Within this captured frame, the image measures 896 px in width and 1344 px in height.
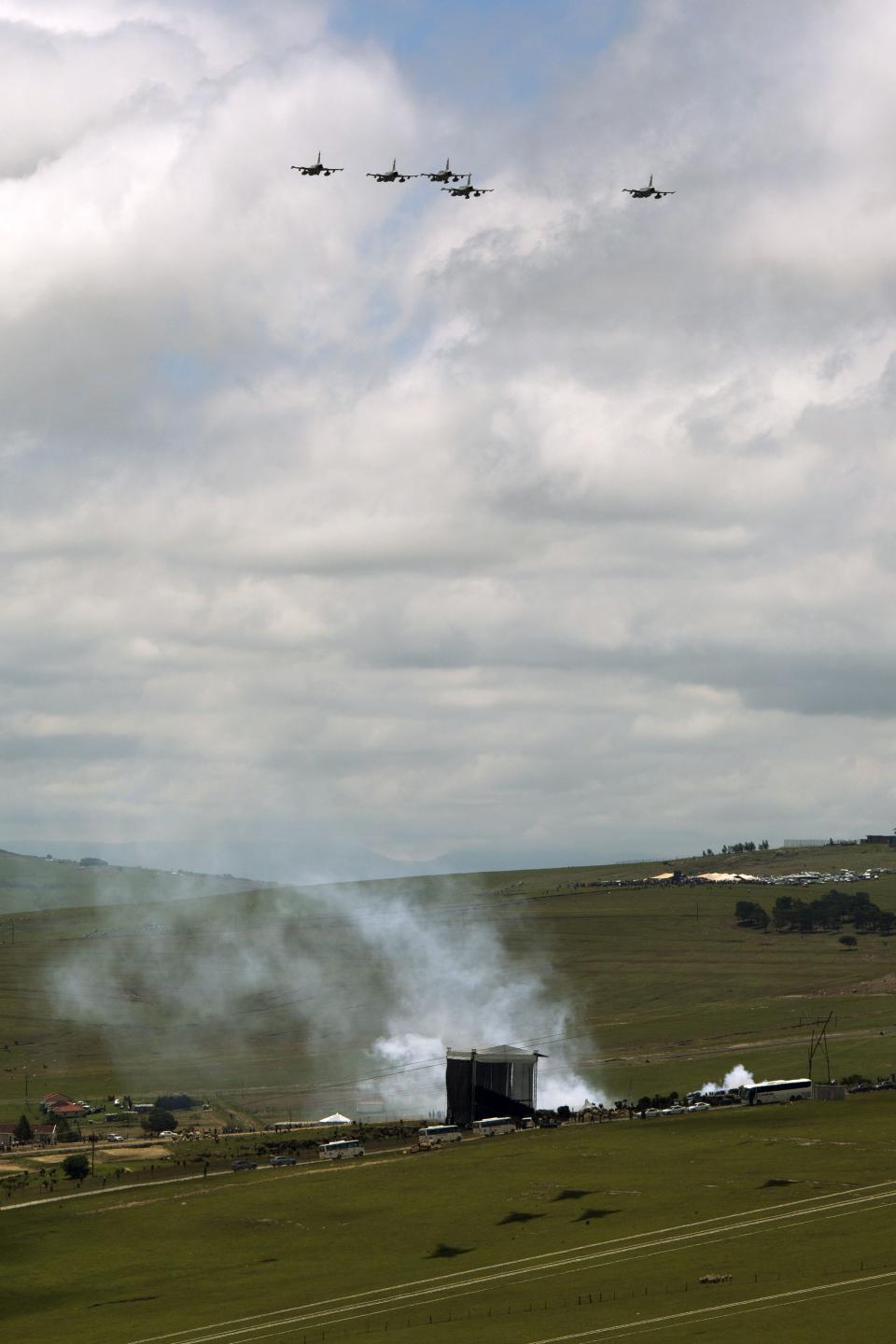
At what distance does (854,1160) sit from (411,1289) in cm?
4840

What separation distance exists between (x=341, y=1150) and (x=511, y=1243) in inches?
2168

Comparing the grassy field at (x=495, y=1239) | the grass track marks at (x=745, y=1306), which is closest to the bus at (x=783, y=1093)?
the grassy field at (x=495, y=1239)

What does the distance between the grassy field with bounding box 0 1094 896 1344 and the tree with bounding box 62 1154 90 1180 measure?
14033 mm

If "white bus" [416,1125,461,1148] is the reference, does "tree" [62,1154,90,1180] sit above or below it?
below

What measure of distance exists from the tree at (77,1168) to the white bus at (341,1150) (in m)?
25.4

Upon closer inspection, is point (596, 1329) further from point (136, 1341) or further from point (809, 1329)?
point (136, 1341)

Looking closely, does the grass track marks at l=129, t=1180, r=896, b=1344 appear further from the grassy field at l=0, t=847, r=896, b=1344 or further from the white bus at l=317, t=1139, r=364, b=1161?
the white bus at l=317, t=1139, r=364, b=1161

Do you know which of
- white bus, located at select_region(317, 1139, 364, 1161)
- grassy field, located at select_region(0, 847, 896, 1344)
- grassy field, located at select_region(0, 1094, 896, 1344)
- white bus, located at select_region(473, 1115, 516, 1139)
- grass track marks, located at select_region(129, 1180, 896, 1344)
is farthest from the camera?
white bus, located at select_region(473, 1115, 516, 1139)

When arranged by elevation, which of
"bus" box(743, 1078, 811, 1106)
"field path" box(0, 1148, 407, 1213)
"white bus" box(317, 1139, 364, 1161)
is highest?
"bus" box(743, 1078, 811, 1106)

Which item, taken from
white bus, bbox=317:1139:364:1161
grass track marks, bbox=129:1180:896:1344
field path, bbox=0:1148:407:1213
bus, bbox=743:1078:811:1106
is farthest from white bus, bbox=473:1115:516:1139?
grass track marks, bbox=129:1180:896:1344

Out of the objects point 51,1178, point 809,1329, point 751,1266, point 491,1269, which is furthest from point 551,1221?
point 51,1178

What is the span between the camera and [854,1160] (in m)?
151

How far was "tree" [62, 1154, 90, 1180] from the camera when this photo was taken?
184250mm

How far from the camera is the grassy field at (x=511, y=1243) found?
349 ft
